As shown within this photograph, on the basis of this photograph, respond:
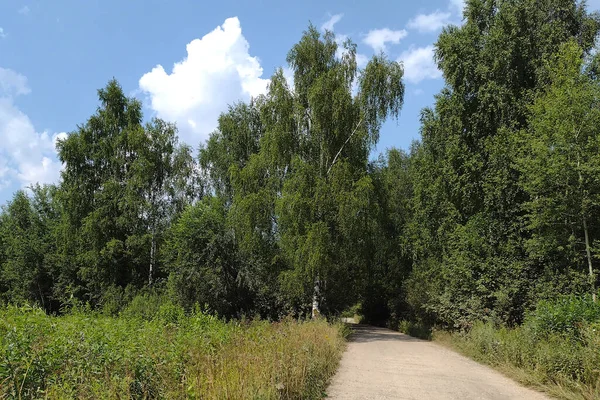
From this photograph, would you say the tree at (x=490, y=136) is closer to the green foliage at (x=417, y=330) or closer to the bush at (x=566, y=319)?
the green foliage at (x=417, y=330)

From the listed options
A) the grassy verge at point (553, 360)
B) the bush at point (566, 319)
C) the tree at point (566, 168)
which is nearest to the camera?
the grassy verge at point (553, 360)

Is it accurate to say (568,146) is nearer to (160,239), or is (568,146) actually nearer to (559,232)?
(559,232)

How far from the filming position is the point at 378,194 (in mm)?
24781

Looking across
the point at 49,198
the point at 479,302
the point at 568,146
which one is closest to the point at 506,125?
the point at 568,146

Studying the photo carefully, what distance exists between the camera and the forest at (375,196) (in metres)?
17.0

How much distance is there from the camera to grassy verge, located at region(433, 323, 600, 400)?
838cm

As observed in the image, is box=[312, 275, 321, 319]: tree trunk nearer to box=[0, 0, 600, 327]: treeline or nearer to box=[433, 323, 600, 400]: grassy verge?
box=[0, 0, 600, 327]: treeline

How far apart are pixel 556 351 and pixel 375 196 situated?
15.0 meters

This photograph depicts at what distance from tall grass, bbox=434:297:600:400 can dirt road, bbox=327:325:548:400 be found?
1.61ft

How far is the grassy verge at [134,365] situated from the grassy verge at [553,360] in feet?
16.8

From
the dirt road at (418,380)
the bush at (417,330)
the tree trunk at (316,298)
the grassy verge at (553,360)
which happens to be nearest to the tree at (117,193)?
the tree trunk at (316,298)

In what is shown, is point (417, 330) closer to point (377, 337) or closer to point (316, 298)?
point (377, 337)

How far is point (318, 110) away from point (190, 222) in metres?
11.4

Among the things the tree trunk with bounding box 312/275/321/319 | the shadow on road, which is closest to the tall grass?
the shadow on road
